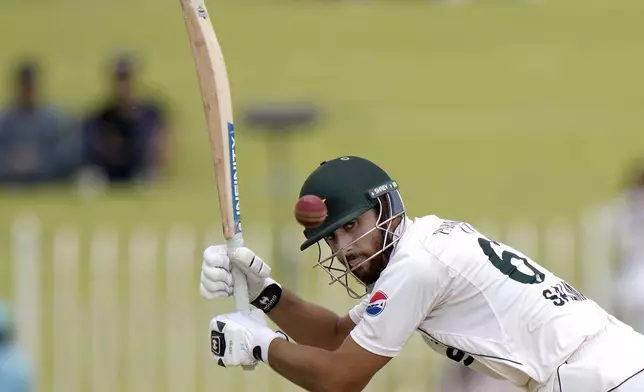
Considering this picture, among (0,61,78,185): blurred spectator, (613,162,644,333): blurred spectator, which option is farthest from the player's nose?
(0,61,78,185): blurred spectator

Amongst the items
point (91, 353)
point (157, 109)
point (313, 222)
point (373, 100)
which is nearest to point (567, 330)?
point (313, 222)

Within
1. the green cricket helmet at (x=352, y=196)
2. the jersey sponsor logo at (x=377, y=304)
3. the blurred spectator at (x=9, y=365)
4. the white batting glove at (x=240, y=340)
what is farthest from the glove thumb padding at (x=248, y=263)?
the blurred spectator at (x=9, y=365)

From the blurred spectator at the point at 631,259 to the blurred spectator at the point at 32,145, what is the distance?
445cm

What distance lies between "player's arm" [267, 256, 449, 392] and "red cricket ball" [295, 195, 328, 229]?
29 cm

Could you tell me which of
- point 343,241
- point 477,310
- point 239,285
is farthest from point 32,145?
point 477,310

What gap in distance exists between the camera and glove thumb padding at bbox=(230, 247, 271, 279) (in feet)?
16.3

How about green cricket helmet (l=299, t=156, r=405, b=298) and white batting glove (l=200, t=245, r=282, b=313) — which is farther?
white batting glove (l=200, t=245, r=282, b=313)

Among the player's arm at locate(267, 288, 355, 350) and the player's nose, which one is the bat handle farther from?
the player's nose

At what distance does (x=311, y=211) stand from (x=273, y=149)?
22.0 feet

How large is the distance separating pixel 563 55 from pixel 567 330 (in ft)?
28.1

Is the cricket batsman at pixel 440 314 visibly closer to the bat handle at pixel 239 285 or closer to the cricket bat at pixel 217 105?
the bat handle at pixel 239 285

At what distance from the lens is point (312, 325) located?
5.34 metres

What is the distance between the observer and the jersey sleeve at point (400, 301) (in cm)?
457

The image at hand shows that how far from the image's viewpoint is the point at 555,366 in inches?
180
